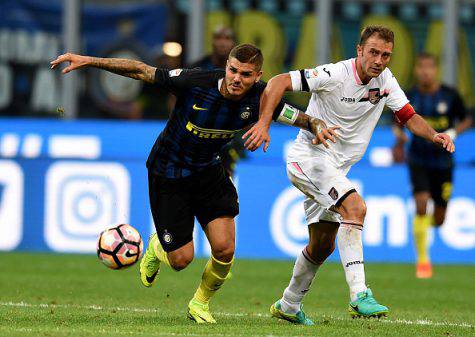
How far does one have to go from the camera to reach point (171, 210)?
9.36 meters

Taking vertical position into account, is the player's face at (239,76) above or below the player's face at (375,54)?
below

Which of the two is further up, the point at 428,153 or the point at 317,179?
the point at 317,179

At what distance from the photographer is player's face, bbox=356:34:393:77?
361 inches

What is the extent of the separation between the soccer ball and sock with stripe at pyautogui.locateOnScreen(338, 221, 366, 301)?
1.66 metres

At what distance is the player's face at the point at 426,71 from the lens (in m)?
14.4

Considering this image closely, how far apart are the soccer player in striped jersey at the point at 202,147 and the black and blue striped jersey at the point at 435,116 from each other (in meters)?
5.67

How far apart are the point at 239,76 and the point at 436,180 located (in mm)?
6551

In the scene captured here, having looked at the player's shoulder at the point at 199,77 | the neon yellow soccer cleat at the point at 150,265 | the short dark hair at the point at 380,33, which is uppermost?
the short dark hair at the point at 380,33

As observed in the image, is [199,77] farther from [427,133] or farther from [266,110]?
[427,133]

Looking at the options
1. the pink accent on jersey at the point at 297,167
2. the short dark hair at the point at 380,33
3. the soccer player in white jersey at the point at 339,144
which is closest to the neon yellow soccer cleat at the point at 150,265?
the soccer player in white jersey at the point at 339,144

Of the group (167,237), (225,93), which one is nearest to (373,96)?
(225,93)

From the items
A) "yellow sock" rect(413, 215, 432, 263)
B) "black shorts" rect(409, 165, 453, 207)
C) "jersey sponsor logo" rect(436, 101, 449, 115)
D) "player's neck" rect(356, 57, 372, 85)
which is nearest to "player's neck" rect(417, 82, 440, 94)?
"jersey sponsor logo" rect(436, 101, 449, 115)

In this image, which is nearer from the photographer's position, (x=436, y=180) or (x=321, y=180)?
(x=321, y=180)

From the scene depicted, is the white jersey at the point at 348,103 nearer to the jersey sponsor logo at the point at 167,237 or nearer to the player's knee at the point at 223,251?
the player's knee at the point at 223,251
